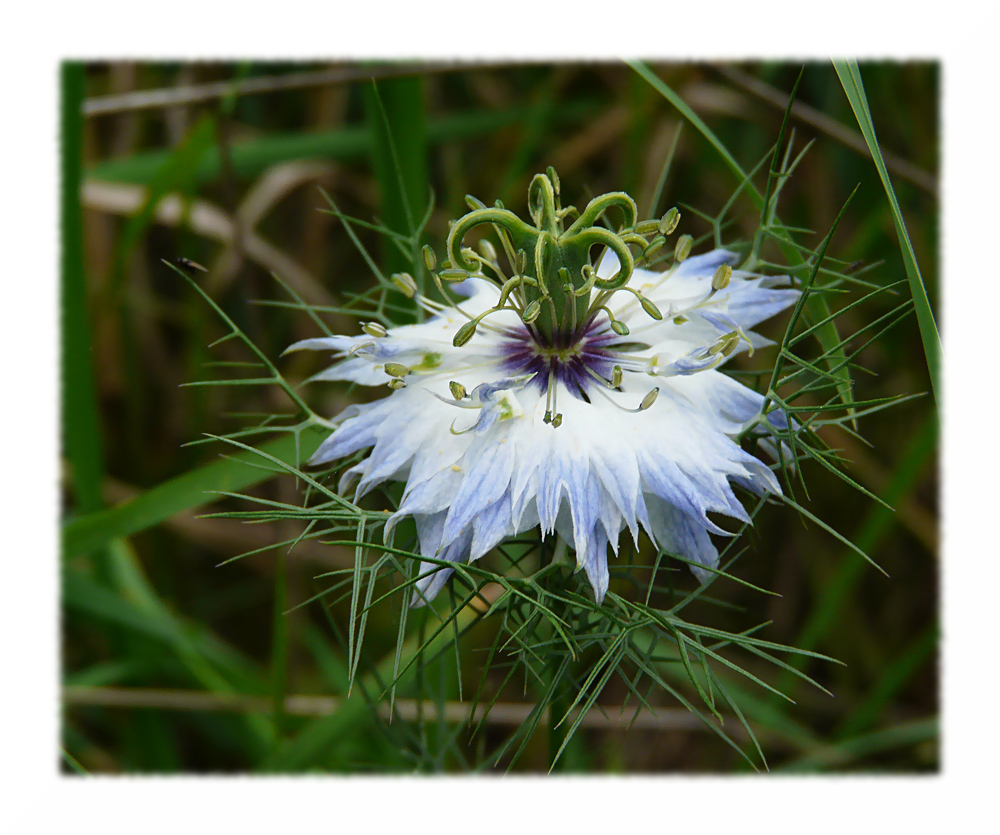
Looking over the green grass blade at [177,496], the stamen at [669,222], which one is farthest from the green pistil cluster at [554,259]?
the green grass blade at [177,496]

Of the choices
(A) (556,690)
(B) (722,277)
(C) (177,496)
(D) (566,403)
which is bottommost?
(A) (556,690)

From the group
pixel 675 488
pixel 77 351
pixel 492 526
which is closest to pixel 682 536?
pixel 675 488

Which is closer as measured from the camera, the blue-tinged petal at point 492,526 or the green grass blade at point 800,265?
the blue-tinged petal at point 492,526

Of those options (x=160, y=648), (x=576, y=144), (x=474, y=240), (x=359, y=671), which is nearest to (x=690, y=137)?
(x=576, y=144)

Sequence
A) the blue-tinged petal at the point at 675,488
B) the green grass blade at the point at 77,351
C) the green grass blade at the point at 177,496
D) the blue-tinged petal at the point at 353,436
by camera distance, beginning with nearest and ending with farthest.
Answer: the blue-tinged petal at the point at 675,488, the blue-tinged petal at the point at 353,436, the green grass blade at the point at 177,496, the green grass blade at the point at 77,351

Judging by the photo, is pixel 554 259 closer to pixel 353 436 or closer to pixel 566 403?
pixel 566 403

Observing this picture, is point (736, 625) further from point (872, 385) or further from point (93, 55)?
point (93, 55)

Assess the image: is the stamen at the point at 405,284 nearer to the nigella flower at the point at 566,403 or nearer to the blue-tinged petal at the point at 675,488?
the nigella flower at the point at 566,403

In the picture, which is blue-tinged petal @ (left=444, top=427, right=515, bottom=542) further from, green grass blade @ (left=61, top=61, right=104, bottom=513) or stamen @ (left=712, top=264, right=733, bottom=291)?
green grass blade @ (left=61, top=61, right=104, bottom=513)

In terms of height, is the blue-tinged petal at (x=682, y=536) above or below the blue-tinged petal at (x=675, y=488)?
below
